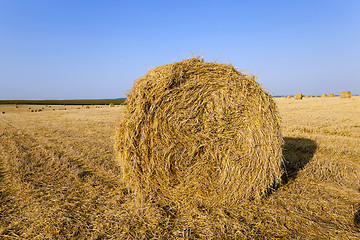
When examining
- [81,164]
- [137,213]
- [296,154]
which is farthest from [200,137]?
[296,154]

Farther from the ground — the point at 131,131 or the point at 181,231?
the point at 131,131

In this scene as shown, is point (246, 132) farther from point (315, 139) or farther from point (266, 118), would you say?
point (315, 139)

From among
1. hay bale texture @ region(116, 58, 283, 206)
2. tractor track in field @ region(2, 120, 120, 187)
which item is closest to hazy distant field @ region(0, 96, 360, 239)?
tractor track in field @ region(2, 120, 120, 187)

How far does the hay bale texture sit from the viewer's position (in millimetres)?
3666

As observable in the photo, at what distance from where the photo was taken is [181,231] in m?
3.00

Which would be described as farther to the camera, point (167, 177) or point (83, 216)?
point (167, 177)

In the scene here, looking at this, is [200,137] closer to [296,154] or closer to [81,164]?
[81,164]

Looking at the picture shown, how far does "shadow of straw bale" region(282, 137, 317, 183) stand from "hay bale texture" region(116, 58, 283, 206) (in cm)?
149

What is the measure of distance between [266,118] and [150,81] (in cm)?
207

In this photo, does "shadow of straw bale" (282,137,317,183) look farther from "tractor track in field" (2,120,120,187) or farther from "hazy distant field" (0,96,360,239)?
"tractor track in field" (2,120,120,187)

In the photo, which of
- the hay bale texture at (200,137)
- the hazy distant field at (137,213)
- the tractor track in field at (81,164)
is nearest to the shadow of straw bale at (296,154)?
the hazy distant field at (137,213)

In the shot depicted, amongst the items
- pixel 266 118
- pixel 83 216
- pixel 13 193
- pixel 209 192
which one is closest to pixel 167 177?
pixel 209 192

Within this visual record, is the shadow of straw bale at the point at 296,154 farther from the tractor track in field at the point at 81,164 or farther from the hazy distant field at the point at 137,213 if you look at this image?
the tractor track in field at the point at 81,164

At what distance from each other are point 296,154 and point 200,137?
421 cm
